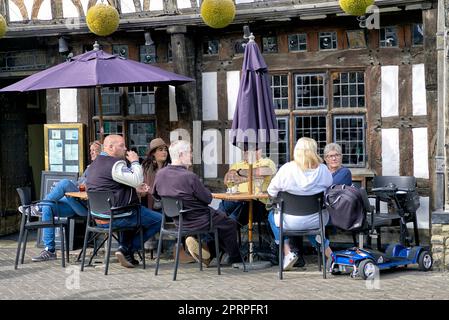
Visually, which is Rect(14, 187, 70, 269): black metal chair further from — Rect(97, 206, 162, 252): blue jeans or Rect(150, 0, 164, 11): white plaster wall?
Rect(150, 0, 164, 11): white plaster wall

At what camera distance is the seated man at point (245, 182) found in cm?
916

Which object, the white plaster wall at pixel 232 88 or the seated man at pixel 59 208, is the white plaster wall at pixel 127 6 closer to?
the white plaster wall at pixel 232 88

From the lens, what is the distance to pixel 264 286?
761cm

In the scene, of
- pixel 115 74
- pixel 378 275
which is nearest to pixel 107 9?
pixel 115 74

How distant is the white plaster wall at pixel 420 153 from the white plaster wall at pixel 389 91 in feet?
1.18

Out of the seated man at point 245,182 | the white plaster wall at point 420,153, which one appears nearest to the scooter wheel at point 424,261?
the white plaster wall at point 420,153

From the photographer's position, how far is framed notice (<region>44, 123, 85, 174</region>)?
11.0 meters

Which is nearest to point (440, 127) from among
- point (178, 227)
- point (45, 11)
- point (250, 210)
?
point (250, 210)

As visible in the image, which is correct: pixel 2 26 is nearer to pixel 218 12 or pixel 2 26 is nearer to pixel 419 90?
pixel 218 12

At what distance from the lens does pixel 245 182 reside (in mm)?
9258

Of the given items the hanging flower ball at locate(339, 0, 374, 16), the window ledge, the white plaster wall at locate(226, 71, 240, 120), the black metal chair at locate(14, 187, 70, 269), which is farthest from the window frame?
the black metal chair at locate(14, 187, 70, 269)

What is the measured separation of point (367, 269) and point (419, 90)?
2757 mm

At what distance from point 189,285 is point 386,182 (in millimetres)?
3013

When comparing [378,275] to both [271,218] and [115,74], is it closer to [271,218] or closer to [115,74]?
[271,218]
